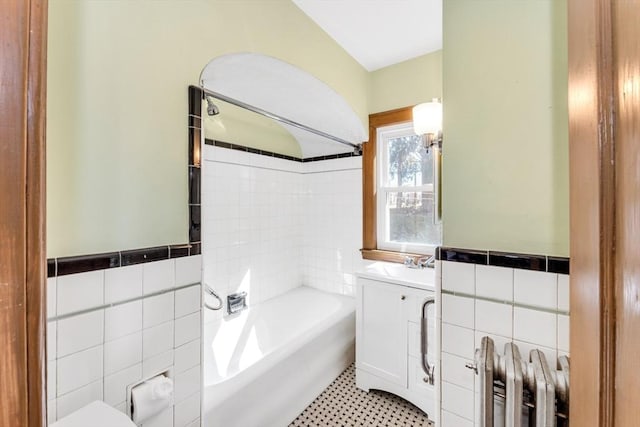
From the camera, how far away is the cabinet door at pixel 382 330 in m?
1.87

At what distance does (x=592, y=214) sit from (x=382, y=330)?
1.78 m

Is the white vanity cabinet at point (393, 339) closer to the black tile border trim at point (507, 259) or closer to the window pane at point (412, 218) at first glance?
Answer: the window pane at point (412, 218)

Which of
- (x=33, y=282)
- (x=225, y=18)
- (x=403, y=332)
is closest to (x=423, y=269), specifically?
(x=403, y=332)

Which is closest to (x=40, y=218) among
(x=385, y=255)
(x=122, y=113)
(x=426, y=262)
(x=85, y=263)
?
(x=85, y=263)

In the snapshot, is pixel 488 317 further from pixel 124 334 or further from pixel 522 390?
pixel 124 334

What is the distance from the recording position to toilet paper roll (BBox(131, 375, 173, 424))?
960 mm

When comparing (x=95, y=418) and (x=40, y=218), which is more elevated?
(x=40, y=218)

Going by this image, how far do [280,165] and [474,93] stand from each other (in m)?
2.17

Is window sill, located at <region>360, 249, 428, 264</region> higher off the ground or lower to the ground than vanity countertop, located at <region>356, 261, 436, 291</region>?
higher

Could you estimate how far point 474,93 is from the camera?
100 centimetres

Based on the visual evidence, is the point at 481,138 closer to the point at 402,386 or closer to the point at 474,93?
the point at 474,93

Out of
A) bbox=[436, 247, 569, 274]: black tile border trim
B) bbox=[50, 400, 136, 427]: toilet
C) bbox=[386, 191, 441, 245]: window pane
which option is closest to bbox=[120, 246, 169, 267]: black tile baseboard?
bbox=[50, 400, 136, 427]: toilet

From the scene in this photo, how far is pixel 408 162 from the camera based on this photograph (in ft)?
7.99

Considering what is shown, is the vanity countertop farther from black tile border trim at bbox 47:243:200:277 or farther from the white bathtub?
black tile border trim at bbox 47:243:200:277
